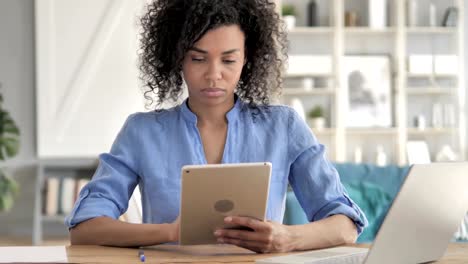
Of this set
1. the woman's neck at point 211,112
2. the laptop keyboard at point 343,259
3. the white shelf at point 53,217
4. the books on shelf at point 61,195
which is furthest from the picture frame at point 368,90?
the laptop keyboard at point 343,259

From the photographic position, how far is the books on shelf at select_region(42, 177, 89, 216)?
7805 mm

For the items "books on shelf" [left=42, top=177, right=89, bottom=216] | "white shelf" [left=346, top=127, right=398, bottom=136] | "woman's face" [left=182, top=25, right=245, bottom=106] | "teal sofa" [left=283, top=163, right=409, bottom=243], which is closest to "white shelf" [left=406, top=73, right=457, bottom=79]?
"white shelf" [left=346, top=127, right=398, bottom=136]

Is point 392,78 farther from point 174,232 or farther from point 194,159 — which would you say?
point 174,232

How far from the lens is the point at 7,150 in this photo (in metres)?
7.59

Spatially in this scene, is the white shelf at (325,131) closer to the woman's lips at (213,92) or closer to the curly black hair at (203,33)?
the curly black hair at (203,33)

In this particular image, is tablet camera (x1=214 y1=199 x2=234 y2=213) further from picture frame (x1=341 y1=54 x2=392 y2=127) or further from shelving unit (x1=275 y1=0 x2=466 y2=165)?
picture frame (x1=341 y1=54 x2=392 y2=127)

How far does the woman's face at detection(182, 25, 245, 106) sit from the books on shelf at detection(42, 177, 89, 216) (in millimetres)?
5720

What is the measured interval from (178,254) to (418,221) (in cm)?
54

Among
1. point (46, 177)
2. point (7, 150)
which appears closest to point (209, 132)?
point (7, 150)

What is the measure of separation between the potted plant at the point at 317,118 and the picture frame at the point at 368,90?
0.28 meters

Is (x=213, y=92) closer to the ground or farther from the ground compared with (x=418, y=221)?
farther from the ground

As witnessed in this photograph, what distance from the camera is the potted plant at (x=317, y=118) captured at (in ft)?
27.9

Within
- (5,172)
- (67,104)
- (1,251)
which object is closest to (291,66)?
(67,104)

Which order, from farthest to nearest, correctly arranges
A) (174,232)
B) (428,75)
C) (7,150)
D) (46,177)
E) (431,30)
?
(428,75), (431,30), (46,177), (7,150), (174,232)
